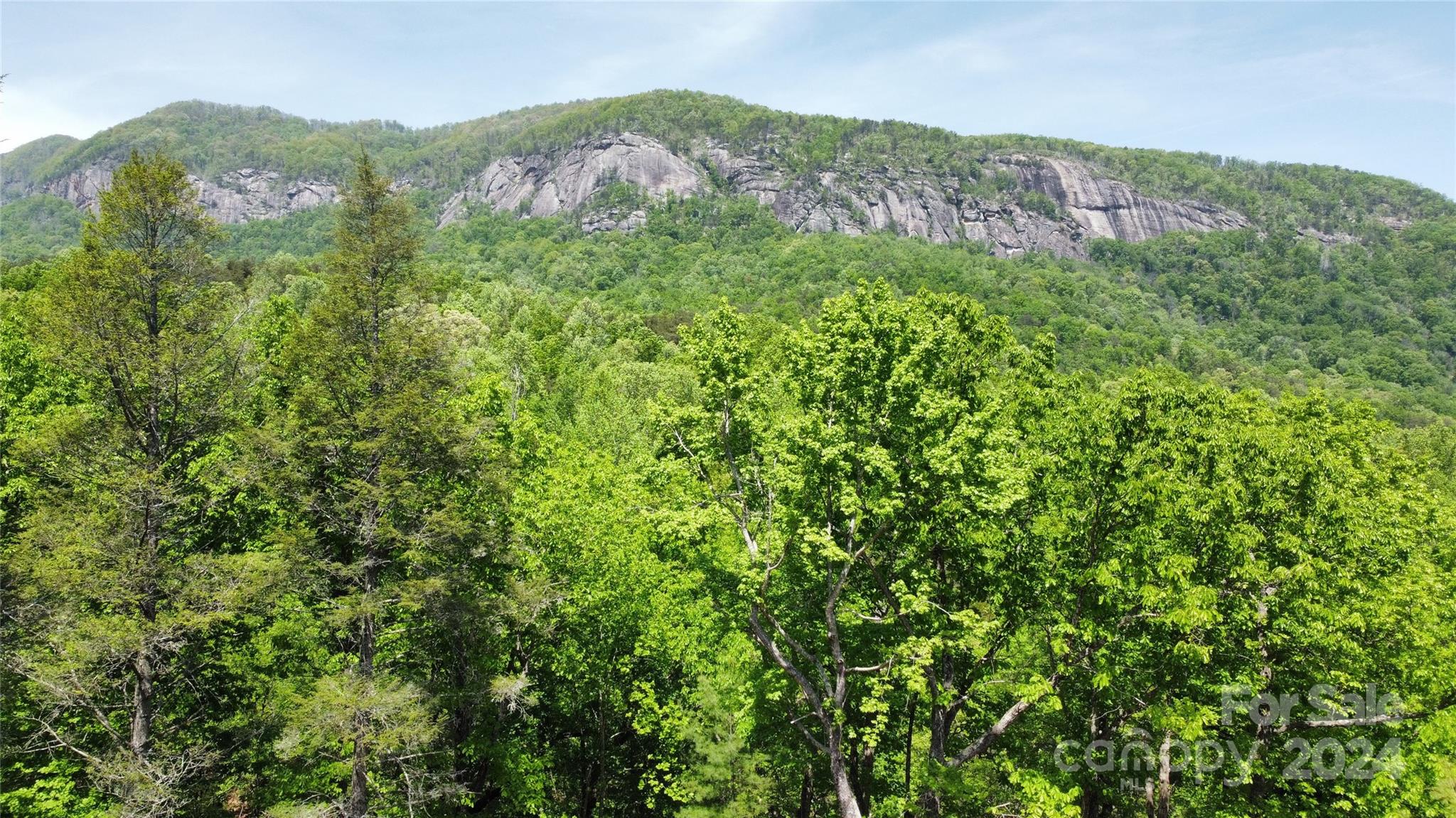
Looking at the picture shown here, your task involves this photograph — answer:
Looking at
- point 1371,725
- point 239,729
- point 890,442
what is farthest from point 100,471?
point 1371,725

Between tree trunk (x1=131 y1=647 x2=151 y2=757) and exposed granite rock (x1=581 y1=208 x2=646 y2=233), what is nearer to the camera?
tree trunk (x1=131 y1=647 x2=151 y2=757)

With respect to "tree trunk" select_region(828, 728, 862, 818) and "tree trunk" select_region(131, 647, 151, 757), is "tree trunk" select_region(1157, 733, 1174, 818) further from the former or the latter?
"tree trunk" select_region(131, 647, 151, 757)

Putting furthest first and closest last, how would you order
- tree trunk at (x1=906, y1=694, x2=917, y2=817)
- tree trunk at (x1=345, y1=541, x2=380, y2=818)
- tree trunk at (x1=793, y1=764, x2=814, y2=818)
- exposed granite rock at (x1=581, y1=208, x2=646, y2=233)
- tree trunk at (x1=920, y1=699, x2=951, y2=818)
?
exposed granite rock at (x1=581, y1=208, x2=646, y2=233) < tree trunk at (x1=793, y1=764, x2=814, y2=818) < tree trunk at (x1=906, y1=694, x2=917, y2=817) < tree trunk at (x1=920, y1=699, x2=951, y2=818) < tree trunk at (x1=345, y1=541, x2=380, y2=818)

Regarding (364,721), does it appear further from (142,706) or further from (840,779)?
(840,779)

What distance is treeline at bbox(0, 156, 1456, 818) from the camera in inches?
552

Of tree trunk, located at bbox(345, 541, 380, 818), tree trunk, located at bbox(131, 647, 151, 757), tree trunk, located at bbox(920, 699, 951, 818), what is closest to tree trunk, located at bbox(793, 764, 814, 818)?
tree trunk, located at bbox(920, 699, 951, 818)

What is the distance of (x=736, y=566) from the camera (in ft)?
52.6

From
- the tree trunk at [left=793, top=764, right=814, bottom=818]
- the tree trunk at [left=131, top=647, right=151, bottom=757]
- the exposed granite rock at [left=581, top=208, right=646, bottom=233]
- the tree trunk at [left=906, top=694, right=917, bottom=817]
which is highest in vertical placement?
the exposed granite rock at [left=581, top=208, right=646, bottom=233]

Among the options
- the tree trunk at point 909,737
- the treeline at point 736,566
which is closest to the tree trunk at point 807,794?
the tree trunk at point 909,737

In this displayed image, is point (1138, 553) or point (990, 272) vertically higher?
point (990, 272)

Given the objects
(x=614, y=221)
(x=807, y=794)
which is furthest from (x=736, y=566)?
(x=614, y=221)

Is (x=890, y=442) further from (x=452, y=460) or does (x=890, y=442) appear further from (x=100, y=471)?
(x=100, y=471)

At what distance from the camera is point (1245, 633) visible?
15367mm

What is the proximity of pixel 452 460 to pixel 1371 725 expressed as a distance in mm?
20221
